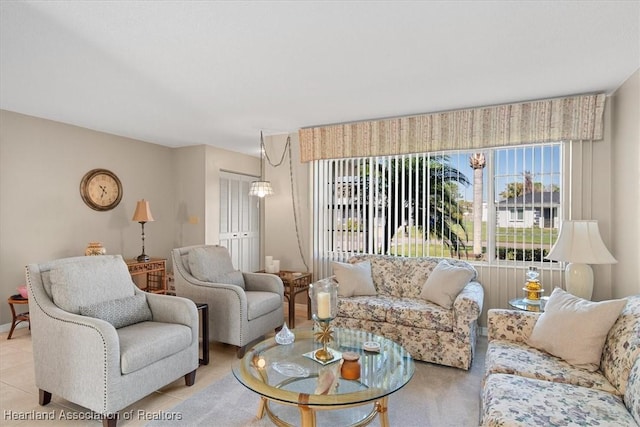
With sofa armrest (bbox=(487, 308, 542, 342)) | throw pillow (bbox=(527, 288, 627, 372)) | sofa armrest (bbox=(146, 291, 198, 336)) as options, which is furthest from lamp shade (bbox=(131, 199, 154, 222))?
throw pillow (bbox=(527, 288, 627, 372))

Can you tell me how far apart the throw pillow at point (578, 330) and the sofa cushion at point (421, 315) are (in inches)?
31.0

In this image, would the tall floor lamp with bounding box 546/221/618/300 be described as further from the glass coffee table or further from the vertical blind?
the glass coffee table

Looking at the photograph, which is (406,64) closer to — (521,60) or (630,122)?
(521,60)

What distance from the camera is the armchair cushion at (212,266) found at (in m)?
3.44

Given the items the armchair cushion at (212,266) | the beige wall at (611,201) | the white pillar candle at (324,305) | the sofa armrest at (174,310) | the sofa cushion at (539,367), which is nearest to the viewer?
the sofa cushion at (539,367)

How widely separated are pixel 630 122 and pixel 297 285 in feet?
11.3

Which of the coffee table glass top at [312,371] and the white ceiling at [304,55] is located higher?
the white ceiling at [304,55]

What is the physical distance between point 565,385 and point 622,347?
0.37m

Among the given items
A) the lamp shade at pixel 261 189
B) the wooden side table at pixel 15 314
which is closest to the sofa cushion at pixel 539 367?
the lamp shade at pixel 261 189

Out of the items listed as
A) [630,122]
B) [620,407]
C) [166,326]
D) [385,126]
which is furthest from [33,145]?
[630,122]

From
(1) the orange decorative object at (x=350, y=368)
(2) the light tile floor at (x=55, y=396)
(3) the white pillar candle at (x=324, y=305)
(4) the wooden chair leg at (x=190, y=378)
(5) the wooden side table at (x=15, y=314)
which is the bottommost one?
(2) the light tile floor at (x=55, y=396)

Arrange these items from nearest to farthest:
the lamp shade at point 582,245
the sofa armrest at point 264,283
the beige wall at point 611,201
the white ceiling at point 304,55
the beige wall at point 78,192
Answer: the white ceiling at point 304,55, the lamp shade at point 582,245, the beige wall at point 611,201, the sofa armrest at point 264,283, the beige wall at point 78,192

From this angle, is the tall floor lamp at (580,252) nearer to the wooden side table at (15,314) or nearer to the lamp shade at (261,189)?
the lamp shade at (261,189)


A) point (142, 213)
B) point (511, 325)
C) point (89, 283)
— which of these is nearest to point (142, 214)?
point (142, 213)
